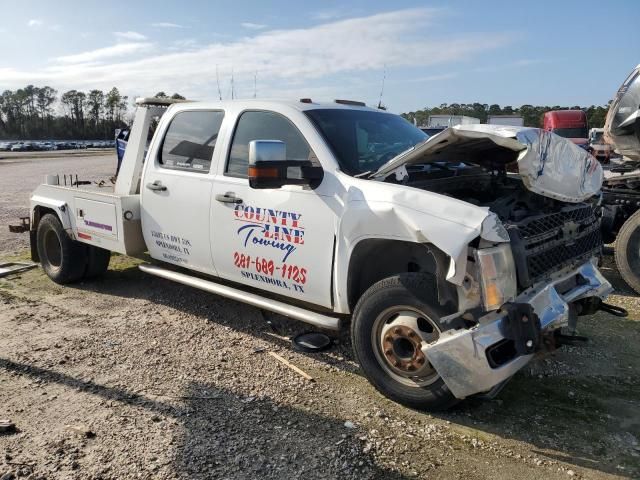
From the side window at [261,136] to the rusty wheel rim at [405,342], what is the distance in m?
1.36

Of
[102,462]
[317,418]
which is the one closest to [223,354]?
[317,418]

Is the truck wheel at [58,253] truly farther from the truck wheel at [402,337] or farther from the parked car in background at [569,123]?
the parked car in background at [569,123]

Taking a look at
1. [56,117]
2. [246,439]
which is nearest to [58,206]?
[246,439]

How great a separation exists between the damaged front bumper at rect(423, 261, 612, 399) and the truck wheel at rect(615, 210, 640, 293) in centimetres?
352

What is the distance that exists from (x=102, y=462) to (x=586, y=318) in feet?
14.4

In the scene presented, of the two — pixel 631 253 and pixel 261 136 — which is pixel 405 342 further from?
pixel 631 253

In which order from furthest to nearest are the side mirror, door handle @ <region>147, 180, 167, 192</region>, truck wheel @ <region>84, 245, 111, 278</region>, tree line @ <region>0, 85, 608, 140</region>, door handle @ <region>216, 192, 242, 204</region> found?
tree line @ <region>0, 85, 608, 140</region> < truck wheel @ <region>84, 245, 111, 278</region> < door handle @ <region>147, 180, 167, 192</region> < door handle @ <region>216, 192, 242, 204</region> < the side mirror

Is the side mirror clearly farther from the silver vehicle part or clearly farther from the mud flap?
the mud flap

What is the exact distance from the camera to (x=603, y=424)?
3348 millimetres

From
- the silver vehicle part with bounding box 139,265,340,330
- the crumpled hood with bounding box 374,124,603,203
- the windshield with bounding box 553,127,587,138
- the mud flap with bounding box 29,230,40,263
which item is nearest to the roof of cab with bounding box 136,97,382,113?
the crumpled hood with bounding box 374,124,603,203

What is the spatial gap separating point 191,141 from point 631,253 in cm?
492

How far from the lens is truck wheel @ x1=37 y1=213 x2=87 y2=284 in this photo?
6090 millimetres

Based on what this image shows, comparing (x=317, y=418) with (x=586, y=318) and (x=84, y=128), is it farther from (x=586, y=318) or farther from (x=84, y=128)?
(x=84, y=128)

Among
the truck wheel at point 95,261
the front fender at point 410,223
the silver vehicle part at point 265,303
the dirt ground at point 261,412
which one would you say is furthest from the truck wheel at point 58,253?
the front fender at point 410,223
